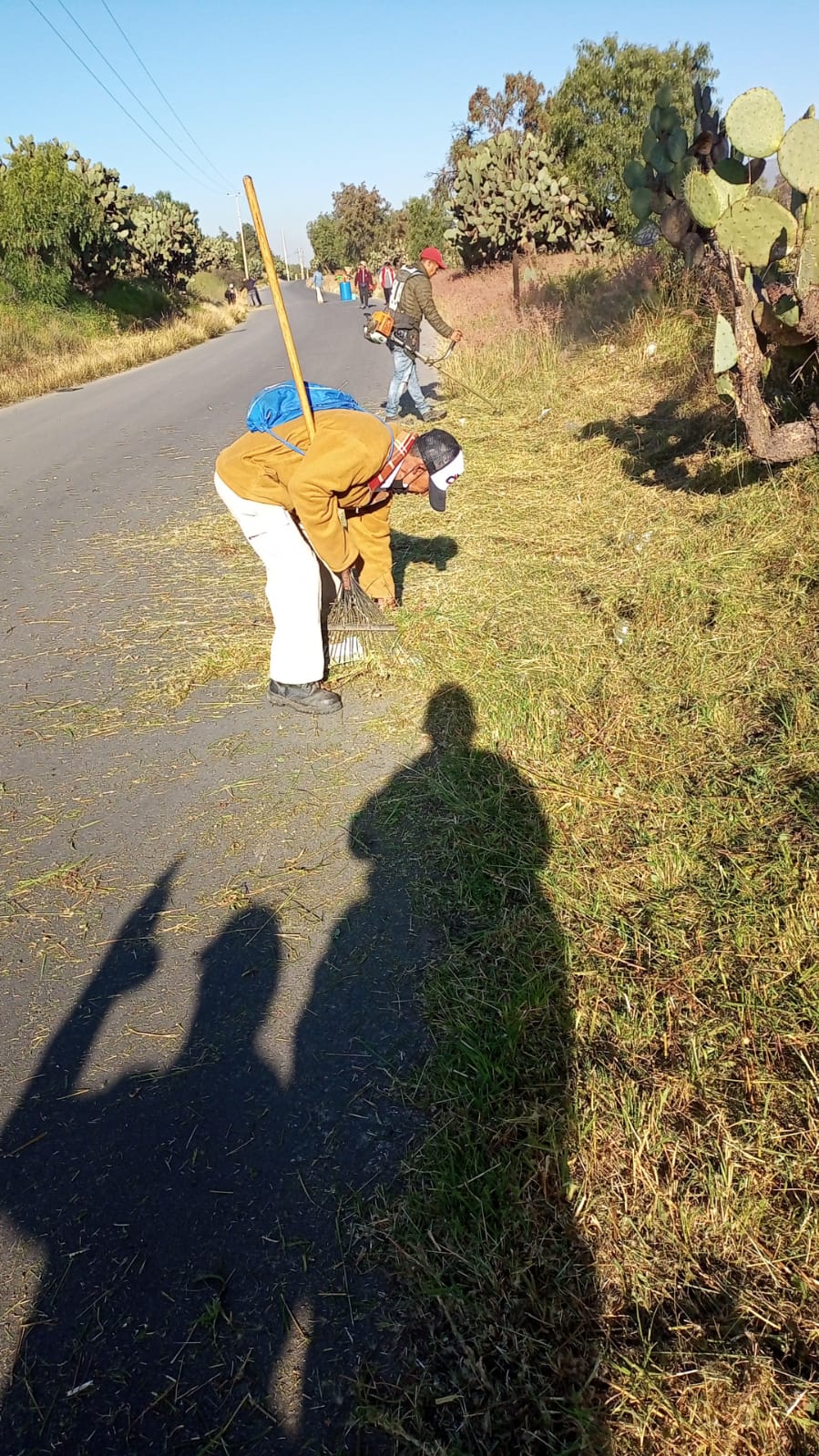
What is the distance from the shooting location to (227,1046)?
2326 mm

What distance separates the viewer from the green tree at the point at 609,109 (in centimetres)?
2092

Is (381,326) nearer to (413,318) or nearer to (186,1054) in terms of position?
(413,318)

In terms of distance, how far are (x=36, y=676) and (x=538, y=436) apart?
597cm

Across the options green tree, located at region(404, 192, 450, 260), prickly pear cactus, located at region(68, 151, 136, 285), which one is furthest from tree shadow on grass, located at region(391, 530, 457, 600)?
green tree, located at region(404, 192, 450, 260)

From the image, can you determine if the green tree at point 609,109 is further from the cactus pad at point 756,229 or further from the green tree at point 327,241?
the green tree at point 327,241

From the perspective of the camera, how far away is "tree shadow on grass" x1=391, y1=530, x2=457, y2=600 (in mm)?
5738

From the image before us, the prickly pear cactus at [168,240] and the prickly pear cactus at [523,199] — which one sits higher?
the prickly pear cactus at [168,240]

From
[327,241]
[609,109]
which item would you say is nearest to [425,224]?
[609,109]

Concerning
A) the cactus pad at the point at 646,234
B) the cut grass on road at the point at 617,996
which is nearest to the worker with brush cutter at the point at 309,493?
the cut grass on road at the point at 617,996

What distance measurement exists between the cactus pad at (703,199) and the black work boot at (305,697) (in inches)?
141

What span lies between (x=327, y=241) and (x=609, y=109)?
2519 inches

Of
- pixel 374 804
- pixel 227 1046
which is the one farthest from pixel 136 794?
pixel 227 1046

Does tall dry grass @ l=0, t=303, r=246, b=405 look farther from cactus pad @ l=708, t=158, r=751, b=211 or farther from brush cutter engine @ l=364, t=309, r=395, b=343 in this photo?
cactus pad @ l=708, t=158, r=751, b=211

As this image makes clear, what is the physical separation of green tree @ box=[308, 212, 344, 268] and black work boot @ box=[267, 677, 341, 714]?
8096 cm
